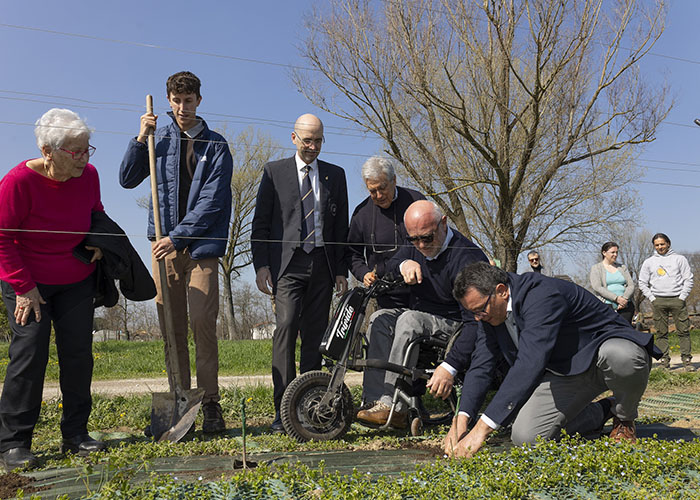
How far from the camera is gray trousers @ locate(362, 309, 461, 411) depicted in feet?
13.3

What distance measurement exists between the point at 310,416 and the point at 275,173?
184cm

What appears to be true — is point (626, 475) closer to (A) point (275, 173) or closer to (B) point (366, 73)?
(A) point (275, 173)

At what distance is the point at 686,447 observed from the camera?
2957mm

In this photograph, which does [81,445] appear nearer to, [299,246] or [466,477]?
[299,246]

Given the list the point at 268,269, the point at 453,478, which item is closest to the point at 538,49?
the point at 268,269

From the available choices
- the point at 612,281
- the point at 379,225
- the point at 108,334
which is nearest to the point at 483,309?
the point at 379,225

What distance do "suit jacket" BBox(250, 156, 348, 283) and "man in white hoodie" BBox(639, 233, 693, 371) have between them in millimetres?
5607

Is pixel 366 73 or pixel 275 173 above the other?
pixel 366 73

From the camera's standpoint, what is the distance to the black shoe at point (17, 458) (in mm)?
3217

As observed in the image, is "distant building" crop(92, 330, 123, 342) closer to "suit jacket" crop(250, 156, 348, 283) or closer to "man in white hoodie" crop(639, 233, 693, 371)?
"man in white hoodie" crop(639, 233, 693, 371)

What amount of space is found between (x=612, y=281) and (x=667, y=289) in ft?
2.91

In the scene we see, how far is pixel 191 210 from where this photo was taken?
4.27 metres

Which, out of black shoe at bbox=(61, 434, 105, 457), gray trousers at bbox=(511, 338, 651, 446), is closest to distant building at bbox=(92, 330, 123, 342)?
black shoe at bbox=(61, 434, 105, 457)

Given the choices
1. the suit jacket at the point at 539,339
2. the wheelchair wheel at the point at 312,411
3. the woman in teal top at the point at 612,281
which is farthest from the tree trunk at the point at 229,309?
the suit jacket at the point at 539,339
